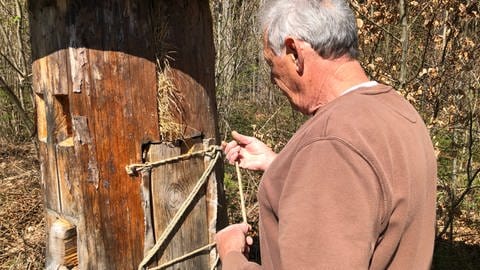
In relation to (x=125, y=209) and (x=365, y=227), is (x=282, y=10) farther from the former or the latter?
(x=125, y=209)

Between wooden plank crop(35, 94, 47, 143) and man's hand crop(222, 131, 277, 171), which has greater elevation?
wooden plank crop(35, 94, 47, 143)

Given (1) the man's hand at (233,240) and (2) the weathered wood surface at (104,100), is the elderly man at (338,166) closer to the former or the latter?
(1) the man's hand at (233,240)

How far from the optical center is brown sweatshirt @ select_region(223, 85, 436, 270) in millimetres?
1184

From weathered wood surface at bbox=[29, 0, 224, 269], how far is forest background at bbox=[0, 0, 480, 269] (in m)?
1.65

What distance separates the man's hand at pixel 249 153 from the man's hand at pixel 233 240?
50 centimetres

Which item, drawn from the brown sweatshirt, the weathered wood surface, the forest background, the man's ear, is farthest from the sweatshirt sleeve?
the forest background

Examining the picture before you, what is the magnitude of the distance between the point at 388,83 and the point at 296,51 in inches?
106

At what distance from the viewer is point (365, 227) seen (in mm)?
1188

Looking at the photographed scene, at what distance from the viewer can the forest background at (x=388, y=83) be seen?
3.96 m

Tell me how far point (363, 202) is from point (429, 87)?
3.19 meters

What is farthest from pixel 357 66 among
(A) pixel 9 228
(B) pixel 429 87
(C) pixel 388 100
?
(A) pixel 9 228

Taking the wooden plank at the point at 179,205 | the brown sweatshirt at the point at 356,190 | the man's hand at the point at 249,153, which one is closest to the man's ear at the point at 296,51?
the brown sweatshirt at the point at 356,190

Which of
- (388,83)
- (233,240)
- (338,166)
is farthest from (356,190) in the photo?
(388,83)

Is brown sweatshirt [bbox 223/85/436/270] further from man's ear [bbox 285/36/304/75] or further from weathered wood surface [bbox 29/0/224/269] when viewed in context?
weathered wood surface [bbox 29/0/224/269]
